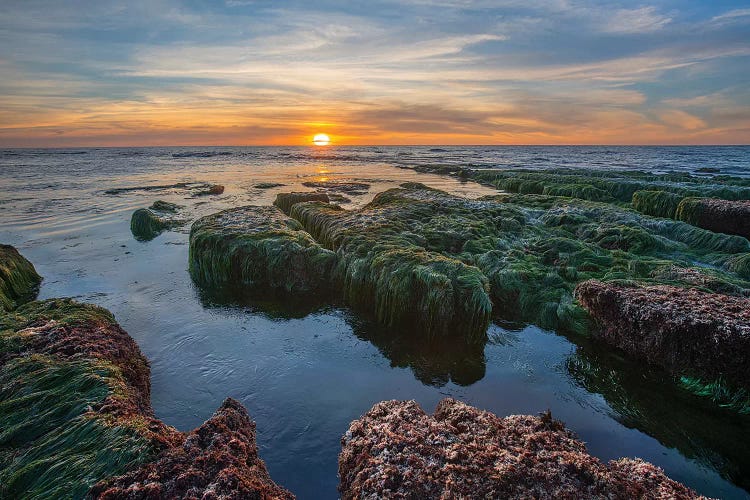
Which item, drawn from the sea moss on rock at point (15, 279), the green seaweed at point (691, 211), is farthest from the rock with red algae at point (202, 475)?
the green seaweed at point (691, 211)

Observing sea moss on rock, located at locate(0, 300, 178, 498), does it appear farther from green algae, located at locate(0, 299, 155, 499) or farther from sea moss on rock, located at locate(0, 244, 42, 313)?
sea moss on rock, located at locate(0, 244, 42, 313)

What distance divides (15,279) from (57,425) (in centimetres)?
609

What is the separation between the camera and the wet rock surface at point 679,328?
451 centimetres

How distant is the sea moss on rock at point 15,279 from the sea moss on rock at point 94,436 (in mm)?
3582

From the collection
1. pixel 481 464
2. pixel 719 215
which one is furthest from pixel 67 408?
pixel 719 215

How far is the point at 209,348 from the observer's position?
18.8 ft

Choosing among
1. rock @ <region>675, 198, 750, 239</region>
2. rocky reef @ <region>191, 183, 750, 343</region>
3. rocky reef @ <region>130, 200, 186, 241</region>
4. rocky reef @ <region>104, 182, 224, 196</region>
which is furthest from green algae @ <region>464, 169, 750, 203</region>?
rocky reef @ <region>130, 200, 186, 241</region>

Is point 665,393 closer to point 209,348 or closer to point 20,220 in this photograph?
point 209,348

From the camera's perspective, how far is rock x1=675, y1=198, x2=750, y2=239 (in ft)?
34.5

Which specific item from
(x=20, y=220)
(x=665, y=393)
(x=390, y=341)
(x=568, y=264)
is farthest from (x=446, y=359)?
(x=20, y=220)

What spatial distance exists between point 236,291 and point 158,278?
1.98m

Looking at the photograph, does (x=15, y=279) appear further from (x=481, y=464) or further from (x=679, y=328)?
(x=679, y=328)

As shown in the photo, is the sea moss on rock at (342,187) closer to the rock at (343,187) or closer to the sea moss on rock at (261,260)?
the rock at (343,187)

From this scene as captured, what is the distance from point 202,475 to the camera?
2.54m
